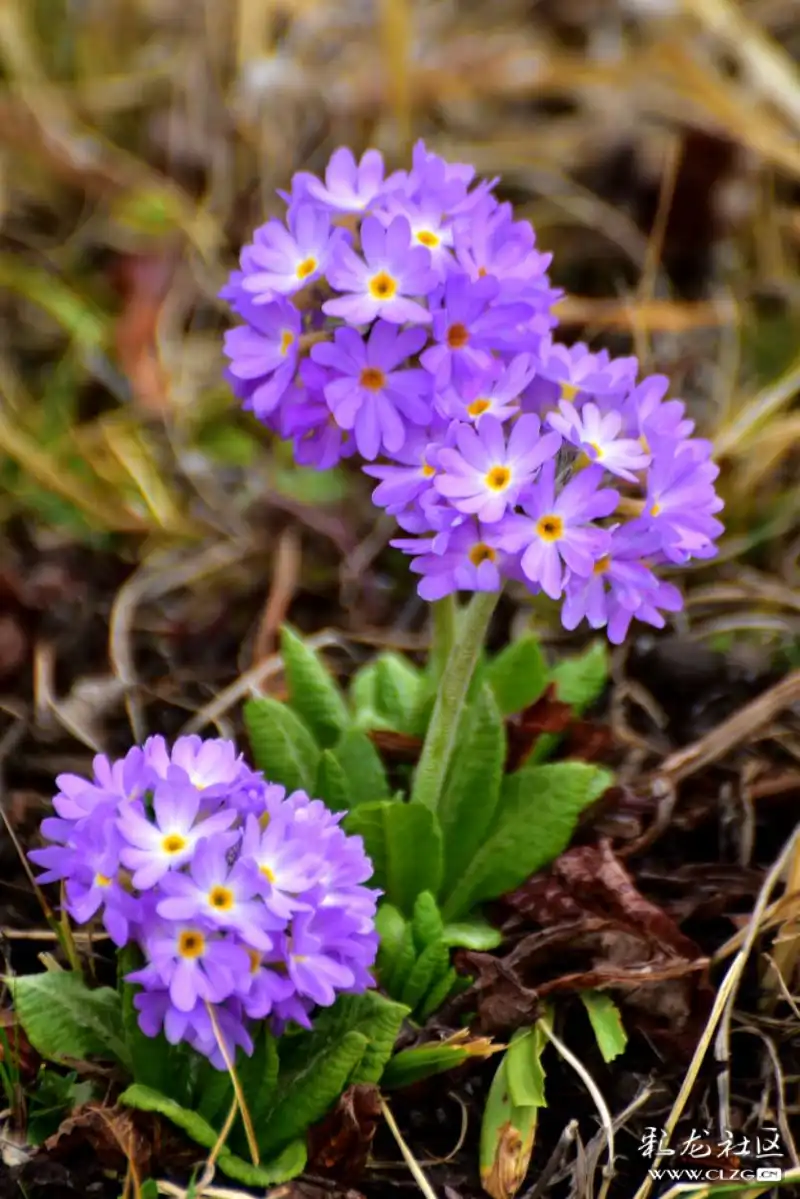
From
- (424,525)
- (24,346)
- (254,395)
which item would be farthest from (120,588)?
A: (424,525)

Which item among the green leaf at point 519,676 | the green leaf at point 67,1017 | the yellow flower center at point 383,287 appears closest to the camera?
the yellow flower center at point 383,287

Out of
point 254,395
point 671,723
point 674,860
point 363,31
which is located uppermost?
point 363,31

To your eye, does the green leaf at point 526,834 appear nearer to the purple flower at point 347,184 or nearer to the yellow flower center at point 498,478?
the yellow flower center at point 498,478

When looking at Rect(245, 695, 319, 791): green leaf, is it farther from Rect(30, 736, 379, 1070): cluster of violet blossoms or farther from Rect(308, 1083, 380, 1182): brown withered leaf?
Rect(308, 1083, 380, 1182): brown withered leaf

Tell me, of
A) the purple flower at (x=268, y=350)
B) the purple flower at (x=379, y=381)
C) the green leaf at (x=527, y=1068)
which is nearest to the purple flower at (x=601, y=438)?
the purple flower at (x=379, y=381)

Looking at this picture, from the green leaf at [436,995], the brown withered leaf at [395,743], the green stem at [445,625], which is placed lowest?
the green leaf at [436,995]

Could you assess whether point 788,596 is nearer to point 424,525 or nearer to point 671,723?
point 671,723

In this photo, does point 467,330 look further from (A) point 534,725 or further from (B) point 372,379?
(A) point 534,725

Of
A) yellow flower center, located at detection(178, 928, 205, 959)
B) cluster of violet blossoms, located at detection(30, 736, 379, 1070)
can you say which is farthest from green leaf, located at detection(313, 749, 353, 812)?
yellow flower center, located at detection(178, 928, 205, 959)
